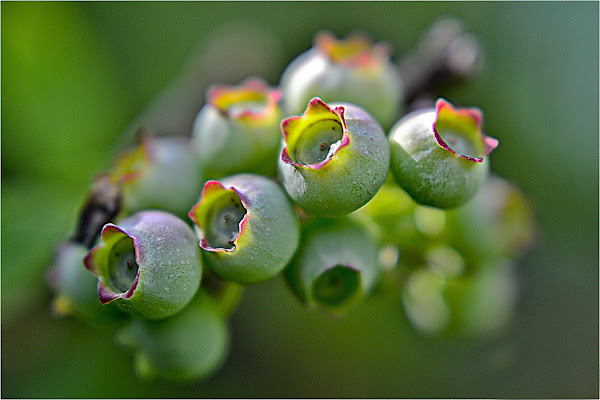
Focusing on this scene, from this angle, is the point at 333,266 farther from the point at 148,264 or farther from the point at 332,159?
the point at 148,264

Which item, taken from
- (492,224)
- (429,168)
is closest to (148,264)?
(429,168)

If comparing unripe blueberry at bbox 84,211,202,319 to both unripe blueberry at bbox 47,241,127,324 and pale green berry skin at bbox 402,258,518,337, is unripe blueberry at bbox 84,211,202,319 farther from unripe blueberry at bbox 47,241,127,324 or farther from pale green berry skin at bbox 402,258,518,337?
pale green berry skin at bbox 402,258,518,337

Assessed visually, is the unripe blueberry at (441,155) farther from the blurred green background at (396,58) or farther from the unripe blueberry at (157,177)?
the blurred green background at (396,58)

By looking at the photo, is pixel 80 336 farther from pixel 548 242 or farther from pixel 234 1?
pixel 548 242

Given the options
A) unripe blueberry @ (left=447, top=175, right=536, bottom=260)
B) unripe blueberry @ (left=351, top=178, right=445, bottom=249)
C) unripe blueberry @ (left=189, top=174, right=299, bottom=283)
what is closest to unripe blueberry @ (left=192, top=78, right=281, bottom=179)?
unripe blueberry @ (left=189, top=174, right=299, bottom=283)

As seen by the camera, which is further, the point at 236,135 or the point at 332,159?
the point at 236,135

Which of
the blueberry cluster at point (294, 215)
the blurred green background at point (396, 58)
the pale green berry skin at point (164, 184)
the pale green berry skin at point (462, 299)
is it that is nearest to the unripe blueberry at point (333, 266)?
the blueberry cluster at point (294, 215)
